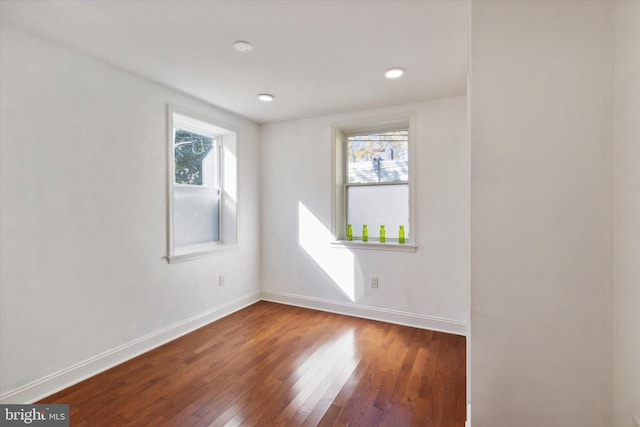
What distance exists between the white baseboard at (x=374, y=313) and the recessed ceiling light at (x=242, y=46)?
2.85 m

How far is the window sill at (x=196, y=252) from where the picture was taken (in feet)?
9.70

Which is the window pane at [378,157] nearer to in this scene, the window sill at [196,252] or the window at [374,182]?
the window at [374,182]

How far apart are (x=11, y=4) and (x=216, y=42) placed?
109cm

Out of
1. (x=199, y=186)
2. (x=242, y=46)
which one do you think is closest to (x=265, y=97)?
(x=242, y=46)

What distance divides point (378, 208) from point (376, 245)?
18.5 inches

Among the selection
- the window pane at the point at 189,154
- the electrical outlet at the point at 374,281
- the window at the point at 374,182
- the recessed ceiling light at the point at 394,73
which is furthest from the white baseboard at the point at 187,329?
the recessed ceiling light at the point at 394,73

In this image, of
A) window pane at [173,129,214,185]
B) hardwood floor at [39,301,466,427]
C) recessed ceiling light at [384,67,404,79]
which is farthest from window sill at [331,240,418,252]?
window pane at [173,129,214,185]

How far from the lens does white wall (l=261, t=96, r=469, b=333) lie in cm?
309

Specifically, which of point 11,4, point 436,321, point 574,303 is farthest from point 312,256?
point 11,4

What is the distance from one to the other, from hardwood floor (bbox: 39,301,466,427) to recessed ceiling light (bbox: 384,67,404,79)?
2.44 m

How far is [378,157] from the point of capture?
11.9 ft

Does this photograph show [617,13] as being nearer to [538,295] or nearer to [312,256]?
[538,295]

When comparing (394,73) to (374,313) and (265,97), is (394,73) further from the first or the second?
(374,313)

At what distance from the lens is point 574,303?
1266 mm
